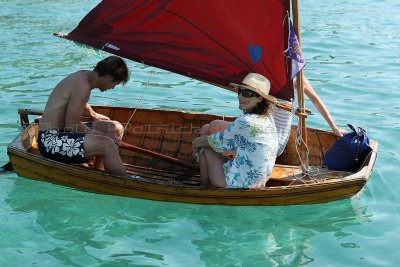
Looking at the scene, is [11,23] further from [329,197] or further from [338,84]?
[329,197]

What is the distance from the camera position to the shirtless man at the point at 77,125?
6281mm

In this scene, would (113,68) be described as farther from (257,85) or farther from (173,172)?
(173,172)

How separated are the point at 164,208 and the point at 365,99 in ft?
16.0

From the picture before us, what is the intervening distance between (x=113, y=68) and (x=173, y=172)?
146cm

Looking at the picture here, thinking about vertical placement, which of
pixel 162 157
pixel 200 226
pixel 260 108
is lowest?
pixel 200 226

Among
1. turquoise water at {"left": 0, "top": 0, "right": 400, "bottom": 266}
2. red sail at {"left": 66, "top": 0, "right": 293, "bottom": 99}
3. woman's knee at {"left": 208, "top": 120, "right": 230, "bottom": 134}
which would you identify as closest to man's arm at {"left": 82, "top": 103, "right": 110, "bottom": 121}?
red sail at {"left": 66, "top": 0, "right": 293, "bottom": 99}

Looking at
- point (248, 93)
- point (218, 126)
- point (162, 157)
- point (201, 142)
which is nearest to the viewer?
point (248, 93)

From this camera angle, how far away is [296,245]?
5.80 metres

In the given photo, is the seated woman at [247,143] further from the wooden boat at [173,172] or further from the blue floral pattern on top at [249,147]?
the wooden boat at [173,172]

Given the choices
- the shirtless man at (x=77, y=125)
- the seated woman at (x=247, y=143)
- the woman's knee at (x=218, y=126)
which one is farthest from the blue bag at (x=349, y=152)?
the shirtless man at (x=77, y=125)

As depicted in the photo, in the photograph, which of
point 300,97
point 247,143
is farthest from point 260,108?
point 300,97

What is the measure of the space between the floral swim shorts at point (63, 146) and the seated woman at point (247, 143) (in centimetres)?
113

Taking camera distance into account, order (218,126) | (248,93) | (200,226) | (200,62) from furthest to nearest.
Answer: (218,126)
(200,62)
(200,226)
(248,93)

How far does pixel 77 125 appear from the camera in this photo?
6.44m
